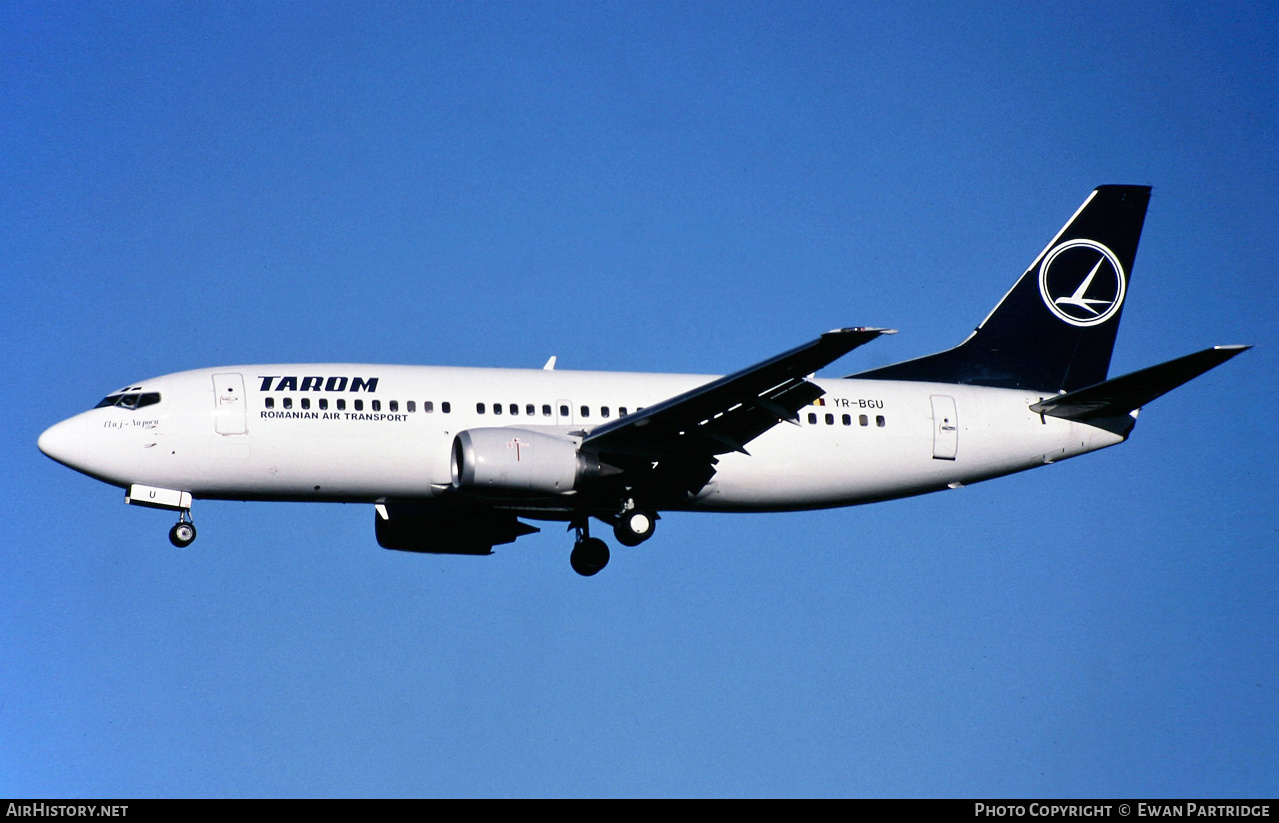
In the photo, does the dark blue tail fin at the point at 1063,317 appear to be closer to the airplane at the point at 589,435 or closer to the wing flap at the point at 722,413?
the airplane at the point at 589,435

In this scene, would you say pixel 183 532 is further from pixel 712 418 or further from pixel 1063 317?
pixel 1063 317

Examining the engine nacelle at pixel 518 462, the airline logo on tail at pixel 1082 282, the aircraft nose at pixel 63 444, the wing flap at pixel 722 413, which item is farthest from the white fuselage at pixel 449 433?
the airline logo on tail at pixel 1082 282

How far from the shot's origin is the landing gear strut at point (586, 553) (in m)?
41.2

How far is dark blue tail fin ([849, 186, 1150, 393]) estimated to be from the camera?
43.5 meters

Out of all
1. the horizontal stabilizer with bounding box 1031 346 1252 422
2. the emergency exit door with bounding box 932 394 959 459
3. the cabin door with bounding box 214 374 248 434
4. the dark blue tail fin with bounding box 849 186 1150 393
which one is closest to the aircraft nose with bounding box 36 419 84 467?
the cabin door with bounding box 214 374 248 434

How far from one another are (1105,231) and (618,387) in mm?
15488

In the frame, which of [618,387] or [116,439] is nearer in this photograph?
[116,439]

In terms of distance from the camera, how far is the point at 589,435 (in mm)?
37000

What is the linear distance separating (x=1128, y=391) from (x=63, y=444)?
25060 millimetres

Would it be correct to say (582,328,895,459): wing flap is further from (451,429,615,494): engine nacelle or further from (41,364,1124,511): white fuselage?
(41,364,1124,511): white fuselage
